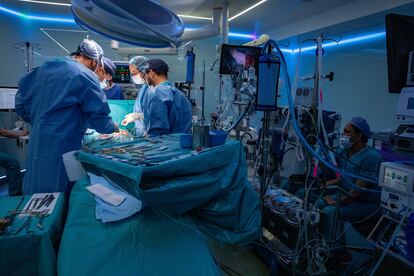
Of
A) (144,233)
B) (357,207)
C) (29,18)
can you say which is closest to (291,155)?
(357,207)

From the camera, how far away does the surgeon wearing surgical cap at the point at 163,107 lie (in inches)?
83.7

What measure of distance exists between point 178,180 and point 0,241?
0.71m

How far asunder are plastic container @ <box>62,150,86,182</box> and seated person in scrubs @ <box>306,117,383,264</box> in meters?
1.65

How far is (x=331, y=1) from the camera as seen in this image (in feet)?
12.8

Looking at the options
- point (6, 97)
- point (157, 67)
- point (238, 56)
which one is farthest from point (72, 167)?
point (6, 97)

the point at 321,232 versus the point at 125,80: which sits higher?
the point at 125,80

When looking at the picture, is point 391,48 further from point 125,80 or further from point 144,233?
point 125,80

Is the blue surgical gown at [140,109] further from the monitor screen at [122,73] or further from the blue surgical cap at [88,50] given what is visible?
the monitor screen at [122,73]

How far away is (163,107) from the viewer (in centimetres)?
213

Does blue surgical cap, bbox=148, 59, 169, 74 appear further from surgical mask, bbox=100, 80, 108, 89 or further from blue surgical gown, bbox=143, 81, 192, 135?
surgical mask, bbox=100, 80, 108, 89

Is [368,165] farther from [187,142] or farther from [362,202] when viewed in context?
[187,142]

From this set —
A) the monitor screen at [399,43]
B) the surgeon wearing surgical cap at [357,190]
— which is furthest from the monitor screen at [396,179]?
the surgeon wearing surgical cap at [357,190]

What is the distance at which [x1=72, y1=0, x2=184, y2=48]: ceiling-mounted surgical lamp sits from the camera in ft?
3.13

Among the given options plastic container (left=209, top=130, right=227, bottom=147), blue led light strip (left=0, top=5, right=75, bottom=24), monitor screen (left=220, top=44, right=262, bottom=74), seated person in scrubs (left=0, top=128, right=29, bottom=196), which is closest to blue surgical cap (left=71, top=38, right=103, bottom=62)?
monitor screen (left=220, top=44, right=262, bottom=74)
